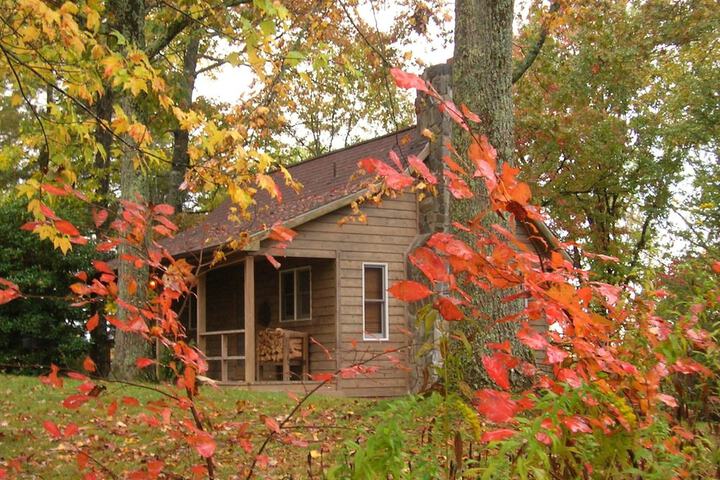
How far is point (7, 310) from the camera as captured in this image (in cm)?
2200

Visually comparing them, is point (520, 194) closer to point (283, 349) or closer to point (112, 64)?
point (112, 64)

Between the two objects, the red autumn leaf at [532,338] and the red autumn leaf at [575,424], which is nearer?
the red autumn leaf at [532,338]

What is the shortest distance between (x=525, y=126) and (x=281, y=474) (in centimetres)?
1965

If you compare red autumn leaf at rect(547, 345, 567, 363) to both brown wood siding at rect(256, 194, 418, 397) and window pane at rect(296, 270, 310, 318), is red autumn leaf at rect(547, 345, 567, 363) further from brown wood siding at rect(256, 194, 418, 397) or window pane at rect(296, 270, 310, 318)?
window pane at rect(296, 270, 310, 318)

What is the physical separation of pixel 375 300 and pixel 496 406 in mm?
17119

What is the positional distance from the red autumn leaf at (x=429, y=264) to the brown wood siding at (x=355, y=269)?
621 inches

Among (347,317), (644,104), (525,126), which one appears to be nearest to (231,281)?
(347,317)

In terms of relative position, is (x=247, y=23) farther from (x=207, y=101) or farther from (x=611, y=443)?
(x=207, y=101)

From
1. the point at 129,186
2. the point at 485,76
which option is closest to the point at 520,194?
the point at 485,76

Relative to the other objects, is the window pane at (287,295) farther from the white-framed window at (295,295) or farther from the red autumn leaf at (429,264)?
the red autumn leaf at (429,264)

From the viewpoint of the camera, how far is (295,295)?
2072 cm

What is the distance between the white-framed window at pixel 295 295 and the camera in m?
20.5

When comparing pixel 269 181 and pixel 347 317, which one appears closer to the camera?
Answer: pixel 269 181

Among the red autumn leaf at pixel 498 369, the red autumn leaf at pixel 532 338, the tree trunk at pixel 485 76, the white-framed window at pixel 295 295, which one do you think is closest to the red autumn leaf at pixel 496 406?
the red autumn leaf at pixel 498 369
